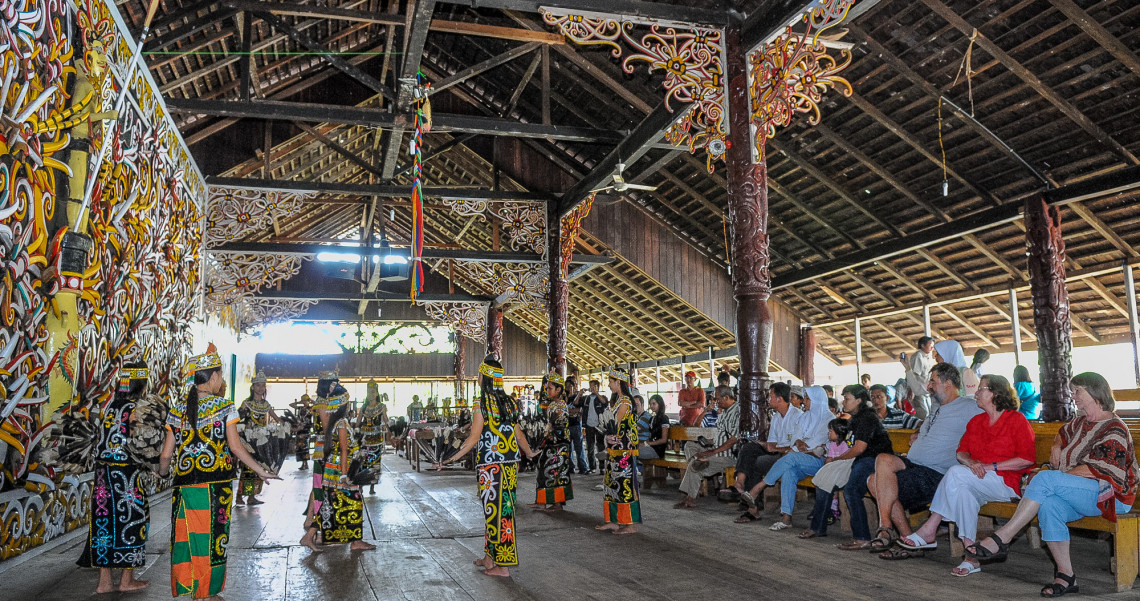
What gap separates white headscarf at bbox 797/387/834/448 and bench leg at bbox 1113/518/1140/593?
7.80 feet

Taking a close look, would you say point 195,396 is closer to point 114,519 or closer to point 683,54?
point 114,519

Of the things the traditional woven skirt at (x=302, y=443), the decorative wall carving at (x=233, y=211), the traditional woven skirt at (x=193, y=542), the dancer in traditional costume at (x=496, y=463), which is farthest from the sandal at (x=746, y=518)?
the decorative wall carving at (x=233, y=211)

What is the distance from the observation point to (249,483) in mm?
8242

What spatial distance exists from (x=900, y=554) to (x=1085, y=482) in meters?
1.14

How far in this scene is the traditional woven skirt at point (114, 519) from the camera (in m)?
4.27

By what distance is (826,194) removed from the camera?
12.5 metres

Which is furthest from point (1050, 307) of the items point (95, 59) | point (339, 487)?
point (95, 59)

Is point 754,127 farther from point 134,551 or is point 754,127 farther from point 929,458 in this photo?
point 134,551

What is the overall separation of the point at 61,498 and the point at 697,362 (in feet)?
49.8

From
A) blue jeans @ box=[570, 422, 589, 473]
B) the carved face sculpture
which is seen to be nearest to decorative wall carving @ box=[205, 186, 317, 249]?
blue jeans @ box=[570, 422, 589, 473]

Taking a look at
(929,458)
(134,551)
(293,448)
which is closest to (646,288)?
(293,448)

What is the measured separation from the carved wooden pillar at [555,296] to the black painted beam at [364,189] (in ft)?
2.55

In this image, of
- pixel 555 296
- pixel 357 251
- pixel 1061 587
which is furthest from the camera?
pixel 357 251

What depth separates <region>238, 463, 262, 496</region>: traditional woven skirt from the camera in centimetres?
805
